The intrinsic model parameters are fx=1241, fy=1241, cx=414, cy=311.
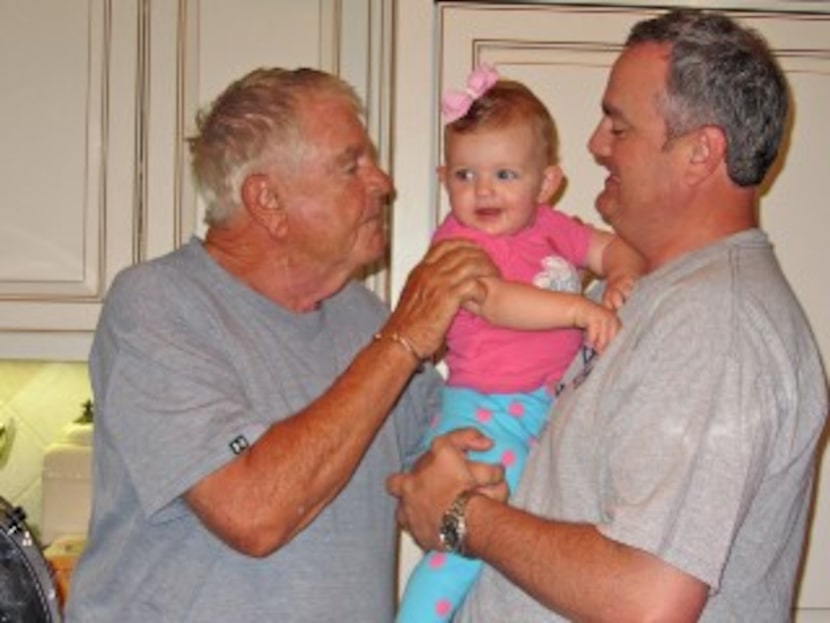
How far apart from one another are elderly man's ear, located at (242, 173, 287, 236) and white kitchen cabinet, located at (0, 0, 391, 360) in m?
0.51

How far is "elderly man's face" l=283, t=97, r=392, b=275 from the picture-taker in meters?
1.45

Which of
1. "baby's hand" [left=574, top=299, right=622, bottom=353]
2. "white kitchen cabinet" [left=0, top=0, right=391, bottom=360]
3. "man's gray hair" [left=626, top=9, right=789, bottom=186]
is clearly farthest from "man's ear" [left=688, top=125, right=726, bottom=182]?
"white kitchen cabinet" [left=0, top=0, right=391, bottom=360]

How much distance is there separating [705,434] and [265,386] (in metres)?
0.53

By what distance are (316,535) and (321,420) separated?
0.17 metres

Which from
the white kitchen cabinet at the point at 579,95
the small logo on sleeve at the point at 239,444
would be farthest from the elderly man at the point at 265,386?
the white kitchen cabinet at the point at 579,95

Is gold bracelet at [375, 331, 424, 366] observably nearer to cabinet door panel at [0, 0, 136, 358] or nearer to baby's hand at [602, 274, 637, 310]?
baby's hand at [602, 274, 637, 310]

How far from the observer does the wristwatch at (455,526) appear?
4.09 feet

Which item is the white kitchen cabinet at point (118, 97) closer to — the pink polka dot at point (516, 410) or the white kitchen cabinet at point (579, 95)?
the white kitchen cabinet at point (579, 95)

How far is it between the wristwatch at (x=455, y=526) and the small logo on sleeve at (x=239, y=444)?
217 mm

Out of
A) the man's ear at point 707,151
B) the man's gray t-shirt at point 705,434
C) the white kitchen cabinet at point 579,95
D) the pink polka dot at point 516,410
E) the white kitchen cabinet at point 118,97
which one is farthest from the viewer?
the white kitchen cabinet at point 118,97

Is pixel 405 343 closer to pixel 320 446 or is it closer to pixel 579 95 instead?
pixel 320 446

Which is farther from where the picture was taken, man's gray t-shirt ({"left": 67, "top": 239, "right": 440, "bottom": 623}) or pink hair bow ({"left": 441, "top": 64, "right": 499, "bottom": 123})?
pink hair bow ({"left": 441, "top": 64, "right": 499, "bottom": 123})

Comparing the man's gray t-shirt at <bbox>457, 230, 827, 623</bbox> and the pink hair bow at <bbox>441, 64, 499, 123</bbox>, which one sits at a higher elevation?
the pink hair bow at <bbox>441, 64, 499, 123</bbox>

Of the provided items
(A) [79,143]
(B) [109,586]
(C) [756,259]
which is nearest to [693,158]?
(C) [756,259]
